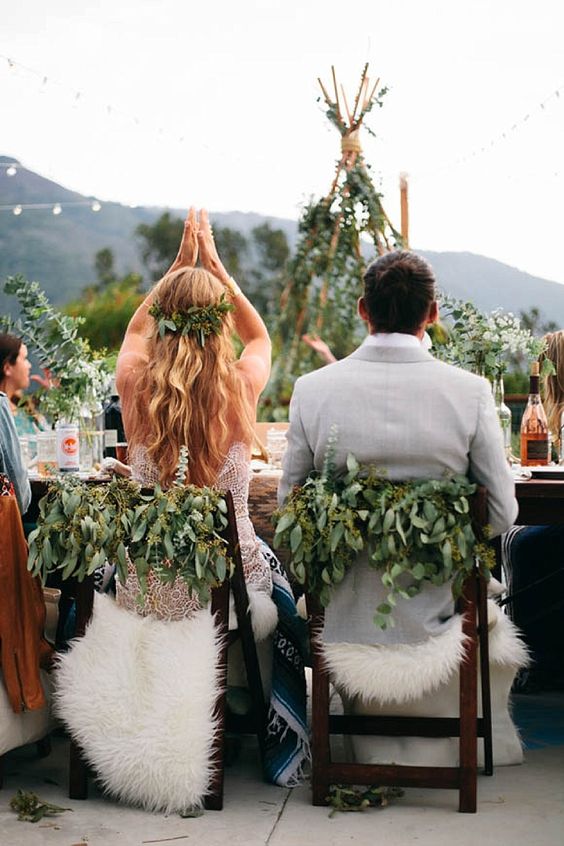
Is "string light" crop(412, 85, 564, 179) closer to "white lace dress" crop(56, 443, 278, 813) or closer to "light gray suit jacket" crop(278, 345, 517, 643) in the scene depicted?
"light gray suit jacket" crop(278, 345, 517, 643)

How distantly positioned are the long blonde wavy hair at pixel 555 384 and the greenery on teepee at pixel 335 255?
3026 mm

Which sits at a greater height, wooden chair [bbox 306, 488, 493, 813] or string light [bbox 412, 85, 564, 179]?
string light [bbox 412, 85, 564, 179]

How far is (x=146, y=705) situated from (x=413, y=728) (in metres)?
0.68

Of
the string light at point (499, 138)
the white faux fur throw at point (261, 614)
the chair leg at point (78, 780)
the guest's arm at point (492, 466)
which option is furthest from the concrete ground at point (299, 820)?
the string light at point (499, 138)

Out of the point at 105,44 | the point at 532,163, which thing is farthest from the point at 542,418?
the point at 105,44

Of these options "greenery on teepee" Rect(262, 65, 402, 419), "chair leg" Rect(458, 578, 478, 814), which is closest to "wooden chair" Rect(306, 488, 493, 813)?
"chair leg" Rect(458, 578, 478, 814)

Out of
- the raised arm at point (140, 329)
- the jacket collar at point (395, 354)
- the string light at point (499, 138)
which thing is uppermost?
the string light at point (499, 138)

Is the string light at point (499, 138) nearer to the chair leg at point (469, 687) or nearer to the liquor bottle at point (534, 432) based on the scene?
the liquor bottle at point (534, 432)

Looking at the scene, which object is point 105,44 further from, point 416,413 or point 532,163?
point 416,413

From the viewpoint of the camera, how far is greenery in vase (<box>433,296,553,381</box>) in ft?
11.3

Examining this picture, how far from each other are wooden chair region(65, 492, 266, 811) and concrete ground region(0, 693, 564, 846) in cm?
7

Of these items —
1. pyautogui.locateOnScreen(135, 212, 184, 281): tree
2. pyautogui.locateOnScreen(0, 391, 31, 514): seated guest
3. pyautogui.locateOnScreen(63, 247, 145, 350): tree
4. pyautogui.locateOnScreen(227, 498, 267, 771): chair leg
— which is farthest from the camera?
pyautogui.locateOnScreen(135, 212, 184, 281): tree

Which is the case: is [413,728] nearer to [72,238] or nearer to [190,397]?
[190,397]

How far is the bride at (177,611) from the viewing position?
263cm
